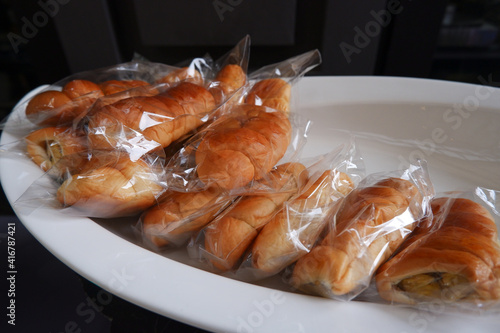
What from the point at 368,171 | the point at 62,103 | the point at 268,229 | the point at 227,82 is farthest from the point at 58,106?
the point at 368,171

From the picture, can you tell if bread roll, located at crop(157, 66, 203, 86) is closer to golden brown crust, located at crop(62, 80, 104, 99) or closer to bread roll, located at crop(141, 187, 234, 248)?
golden brown crust, located at crop(62, 80, 104, 99)

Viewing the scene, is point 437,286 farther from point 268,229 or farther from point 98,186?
point 98,186

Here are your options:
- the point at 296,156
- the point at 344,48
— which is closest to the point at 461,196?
the point at 296,156

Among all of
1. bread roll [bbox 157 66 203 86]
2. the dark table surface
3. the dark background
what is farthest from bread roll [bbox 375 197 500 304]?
the dark background

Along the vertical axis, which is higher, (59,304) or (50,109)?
(50,109)

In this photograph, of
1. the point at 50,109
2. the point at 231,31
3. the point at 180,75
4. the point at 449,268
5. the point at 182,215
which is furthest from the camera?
the point at 231,31

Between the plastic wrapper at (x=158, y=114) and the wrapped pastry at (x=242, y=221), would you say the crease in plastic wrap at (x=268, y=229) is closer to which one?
the wrapped pastry at (x=242, y=221)
